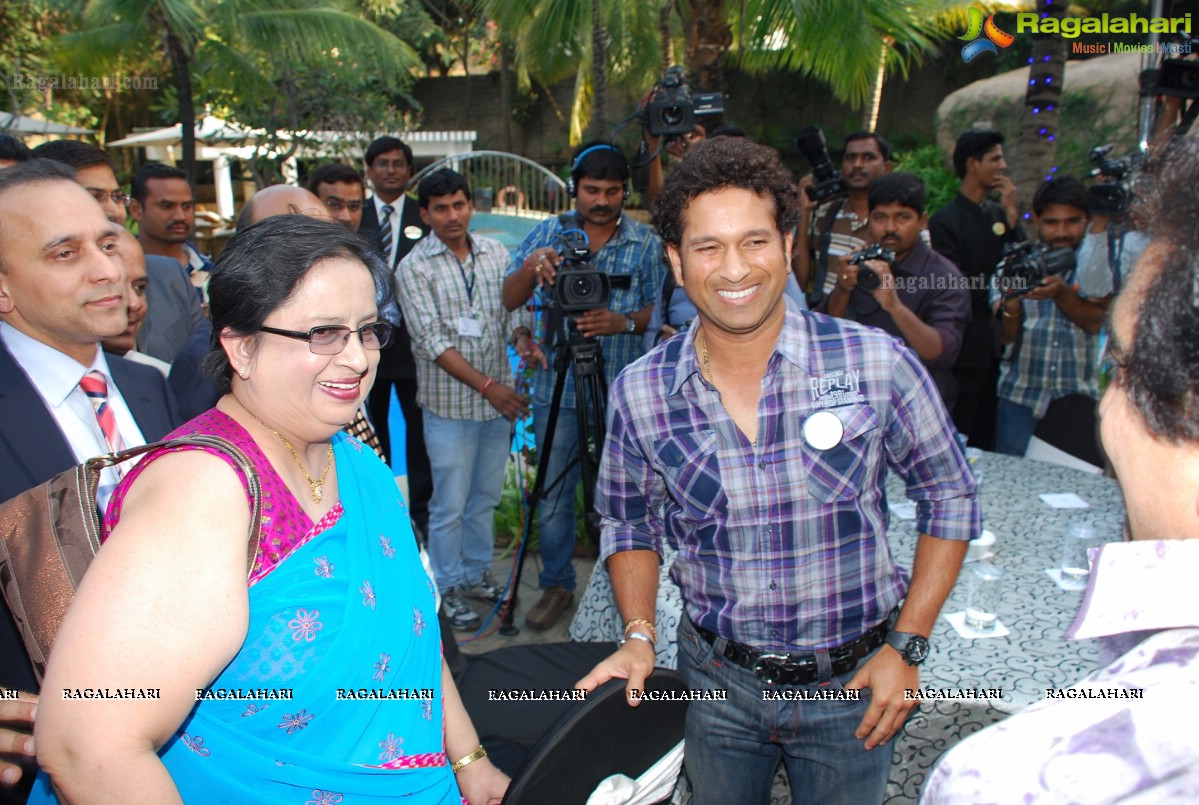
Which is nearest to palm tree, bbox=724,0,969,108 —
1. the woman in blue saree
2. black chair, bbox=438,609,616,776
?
black chair, bbox=438,609,616,776

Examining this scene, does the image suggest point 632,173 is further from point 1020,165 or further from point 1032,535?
point 1020,165

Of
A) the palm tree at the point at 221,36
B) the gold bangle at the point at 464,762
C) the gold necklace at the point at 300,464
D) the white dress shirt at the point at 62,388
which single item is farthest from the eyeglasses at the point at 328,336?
the palm tree at the point at 221,36

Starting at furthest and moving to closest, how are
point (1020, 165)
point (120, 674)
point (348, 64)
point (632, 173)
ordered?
point (348, 64) < point (1020, 165) < point (632, 173) < point (120, 674)

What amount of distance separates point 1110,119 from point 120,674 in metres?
11.9

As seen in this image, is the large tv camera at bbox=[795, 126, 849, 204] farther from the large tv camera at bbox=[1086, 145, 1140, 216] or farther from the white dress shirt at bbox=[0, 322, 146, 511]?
the white dress shirt at bbox=[0, 322, 146, 511]

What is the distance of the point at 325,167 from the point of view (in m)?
4.13

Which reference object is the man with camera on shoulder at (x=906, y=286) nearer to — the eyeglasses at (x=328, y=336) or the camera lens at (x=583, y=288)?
the camera lens at (x=583, y=288)

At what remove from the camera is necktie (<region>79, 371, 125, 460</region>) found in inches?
65.3

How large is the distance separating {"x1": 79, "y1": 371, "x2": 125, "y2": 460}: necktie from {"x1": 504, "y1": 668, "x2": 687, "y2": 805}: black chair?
1.11 metres

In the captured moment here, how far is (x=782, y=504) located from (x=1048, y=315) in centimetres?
282

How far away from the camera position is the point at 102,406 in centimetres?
168

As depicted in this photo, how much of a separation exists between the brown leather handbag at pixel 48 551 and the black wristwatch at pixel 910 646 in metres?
1.31

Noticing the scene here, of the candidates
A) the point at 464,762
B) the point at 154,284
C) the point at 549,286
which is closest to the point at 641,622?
the point at 464,762

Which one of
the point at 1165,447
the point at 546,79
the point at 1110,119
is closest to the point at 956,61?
the point at 1110,119
